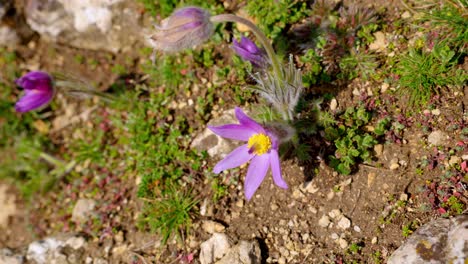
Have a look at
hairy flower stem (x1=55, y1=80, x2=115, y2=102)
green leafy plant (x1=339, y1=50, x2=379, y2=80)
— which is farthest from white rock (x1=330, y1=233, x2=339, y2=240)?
hairy flower stem (x1=55, y1=80, x2=115, y2=102)

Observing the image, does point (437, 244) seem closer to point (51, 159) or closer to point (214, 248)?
point (214, 248)

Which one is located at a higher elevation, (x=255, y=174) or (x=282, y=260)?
(x=255, y=174)

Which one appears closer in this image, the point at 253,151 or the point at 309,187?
the point at 253,151

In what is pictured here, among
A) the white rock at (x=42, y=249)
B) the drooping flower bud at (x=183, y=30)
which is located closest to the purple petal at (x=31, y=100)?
the white rock at (x=42, y=249)

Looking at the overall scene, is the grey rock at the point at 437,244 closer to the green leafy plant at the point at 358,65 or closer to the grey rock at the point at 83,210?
the green leafy plant at the point at 358,65

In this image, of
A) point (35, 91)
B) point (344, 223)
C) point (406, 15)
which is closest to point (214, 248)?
point (344, 223)

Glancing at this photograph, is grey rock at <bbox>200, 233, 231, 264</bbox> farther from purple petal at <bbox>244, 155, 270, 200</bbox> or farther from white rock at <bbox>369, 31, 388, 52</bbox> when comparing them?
white rock at <bbox>369, 31, 388, 52</bbox>

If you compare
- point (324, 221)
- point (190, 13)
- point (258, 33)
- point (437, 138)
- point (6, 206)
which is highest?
point (190, 13)
